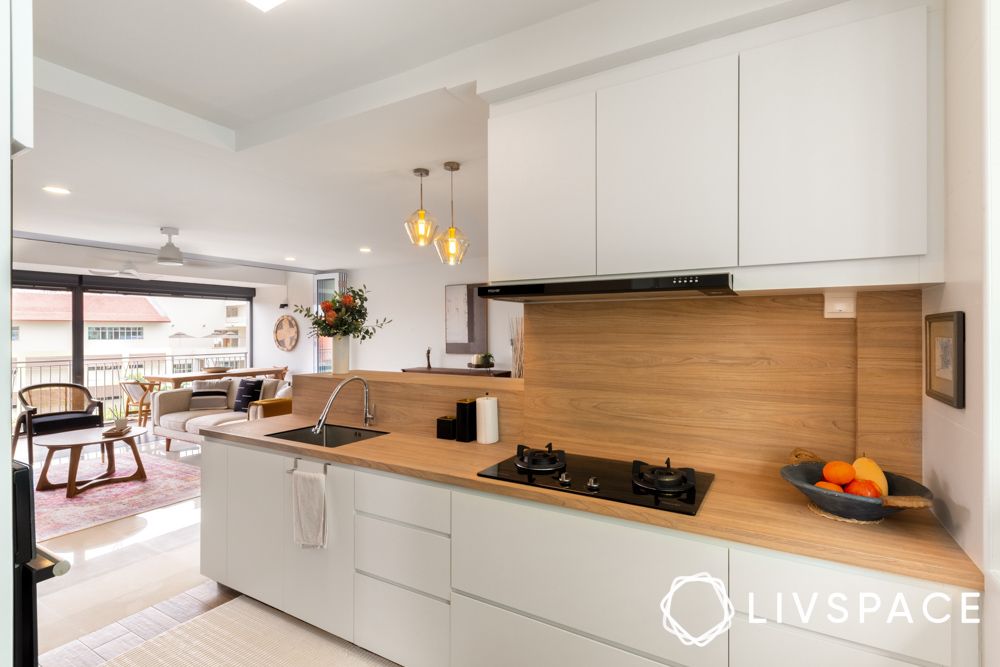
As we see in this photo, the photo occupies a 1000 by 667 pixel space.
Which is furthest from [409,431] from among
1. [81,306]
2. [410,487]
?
[81,306]

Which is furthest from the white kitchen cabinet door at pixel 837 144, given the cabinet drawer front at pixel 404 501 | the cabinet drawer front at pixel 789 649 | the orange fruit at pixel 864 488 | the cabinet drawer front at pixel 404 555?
the cabinet drawer front at pixel 404 555

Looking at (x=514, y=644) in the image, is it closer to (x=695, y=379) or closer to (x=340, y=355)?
(x=695, y=379)

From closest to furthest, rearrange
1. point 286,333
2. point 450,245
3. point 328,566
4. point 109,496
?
point 328,566 → point 450,245 → point 109,496 → point 286,333

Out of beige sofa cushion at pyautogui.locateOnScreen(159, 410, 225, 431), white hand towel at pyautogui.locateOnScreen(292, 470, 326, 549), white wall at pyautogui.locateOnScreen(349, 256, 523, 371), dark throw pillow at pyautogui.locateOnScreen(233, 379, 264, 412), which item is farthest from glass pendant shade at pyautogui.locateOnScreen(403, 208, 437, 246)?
beige sofa cushion at pyautogui.locateOnScreen(159, 410, 225, 431)

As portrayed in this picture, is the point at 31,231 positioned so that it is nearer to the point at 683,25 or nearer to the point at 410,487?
the point at 410,487

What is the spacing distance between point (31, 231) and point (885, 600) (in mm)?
7278

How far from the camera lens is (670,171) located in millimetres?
1758

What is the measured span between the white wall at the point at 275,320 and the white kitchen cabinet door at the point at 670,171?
7.62m

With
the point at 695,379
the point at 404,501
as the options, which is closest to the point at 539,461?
the point at 404,501

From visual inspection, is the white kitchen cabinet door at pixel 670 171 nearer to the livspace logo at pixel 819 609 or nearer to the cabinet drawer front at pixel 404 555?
the livspace logo at pixel 819 609

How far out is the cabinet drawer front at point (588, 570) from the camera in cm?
142

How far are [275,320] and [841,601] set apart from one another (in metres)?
9.33

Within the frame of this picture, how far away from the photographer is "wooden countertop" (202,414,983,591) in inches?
47.3

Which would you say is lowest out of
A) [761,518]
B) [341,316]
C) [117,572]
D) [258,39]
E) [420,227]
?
[117,572]
